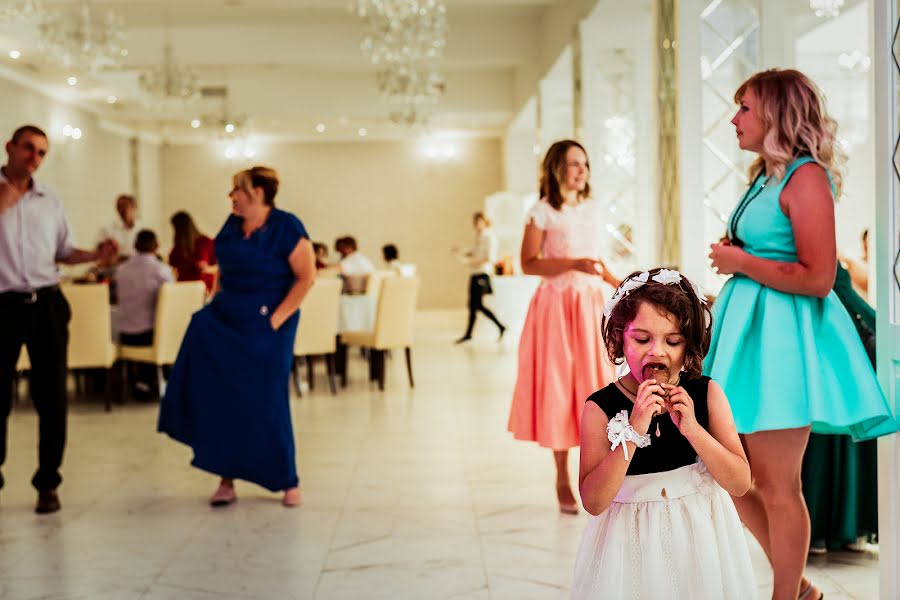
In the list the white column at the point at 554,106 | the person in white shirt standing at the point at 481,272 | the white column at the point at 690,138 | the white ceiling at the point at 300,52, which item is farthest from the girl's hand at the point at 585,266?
the person in white shirt standing at the point at 481,272

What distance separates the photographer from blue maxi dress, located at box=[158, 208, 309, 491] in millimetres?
4797

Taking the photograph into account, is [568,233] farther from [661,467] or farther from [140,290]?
[140,290]

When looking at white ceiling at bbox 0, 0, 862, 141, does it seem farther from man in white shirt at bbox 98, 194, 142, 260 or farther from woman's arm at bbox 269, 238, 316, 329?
woman's arm at bbox 269, 238, 316, 329

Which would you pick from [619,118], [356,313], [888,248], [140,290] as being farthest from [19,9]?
[888,248]

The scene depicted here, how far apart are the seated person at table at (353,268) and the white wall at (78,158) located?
4.00 m

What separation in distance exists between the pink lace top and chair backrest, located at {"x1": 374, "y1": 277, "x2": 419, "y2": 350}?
4.26m

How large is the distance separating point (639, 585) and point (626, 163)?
676cm

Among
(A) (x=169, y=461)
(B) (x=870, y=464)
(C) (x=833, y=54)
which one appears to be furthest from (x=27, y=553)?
(C) (x=833, y=54)

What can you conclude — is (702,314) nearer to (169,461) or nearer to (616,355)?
(616,355)

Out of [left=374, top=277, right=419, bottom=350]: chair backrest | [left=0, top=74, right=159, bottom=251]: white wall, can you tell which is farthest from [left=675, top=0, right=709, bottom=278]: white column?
[left=0, top=74, right=159, bottom=251]: white wall

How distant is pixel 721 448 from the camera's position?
82.2 inches

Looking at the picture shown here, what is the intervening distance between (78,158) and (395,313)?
26.3 feet

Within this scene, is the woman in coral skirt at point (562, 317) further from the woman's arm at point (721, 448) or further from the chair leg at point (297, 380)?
the chair leg at point (297, 380)

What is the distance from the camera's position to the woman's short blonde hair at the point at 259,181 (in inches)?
189
